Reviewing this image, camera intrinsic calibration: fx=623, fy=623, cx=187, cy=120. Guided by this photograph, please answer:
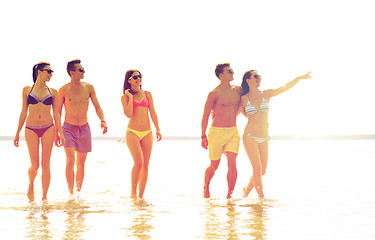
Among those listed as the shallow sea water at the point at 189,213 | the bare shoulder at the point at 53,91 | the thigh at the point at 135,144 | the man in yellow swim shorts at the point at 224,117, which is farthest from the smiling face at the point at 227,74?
the bare shoulder at the point at 53,91

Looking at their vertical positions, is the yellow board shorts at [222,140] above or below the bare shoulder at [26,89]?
below

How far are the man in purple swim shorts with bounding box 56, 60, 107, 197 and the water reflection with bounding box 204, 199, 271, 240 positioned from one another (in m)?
2.51

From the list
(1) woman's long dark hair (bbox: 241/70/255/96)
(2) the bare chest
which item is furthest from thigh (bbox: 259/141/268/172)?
(2) the bare chest

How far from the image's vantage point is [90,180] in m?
17.2

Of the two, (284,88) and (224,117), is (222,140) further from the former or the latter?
(284,88)

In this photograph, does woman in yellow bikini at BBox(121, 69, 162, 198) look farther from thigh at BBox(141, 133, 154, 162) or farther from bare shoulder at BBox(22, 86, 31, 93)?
bare shoulder at BBox(22, 86, 31, 93)

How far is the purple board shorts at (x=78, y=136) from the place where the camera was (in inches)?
437

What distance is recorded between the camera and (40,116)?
10.6 meters

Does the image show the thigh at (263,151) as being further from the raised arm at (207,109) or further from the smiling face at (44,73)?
the smiling face at (44,73)

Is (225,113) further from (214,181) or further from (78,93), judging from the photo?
(214,181)

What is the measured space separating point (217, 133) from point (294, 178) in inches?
298

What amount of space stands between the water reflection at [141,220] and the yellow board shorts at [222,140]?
5.13ft

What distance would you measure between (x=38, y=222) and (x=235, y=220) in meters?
2.75

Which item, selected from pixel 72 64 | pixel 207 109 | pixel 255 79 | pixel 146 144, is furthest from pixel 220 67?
pixel 72 64
